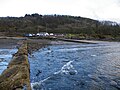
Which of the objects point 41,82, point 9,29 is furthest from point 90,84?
point 9,29

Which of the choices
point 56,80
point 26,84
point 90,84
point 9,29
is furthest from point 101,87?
point 9,29

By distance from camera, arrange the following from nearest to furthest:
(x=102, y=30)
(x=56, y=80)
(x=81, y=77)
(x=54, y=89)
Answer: (x=54, y=89)
(x=56, y=80)
(x=81, y=77)
(x=102, y=30)

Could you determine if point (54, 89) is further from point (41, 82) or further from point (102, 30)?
point (102, 30)

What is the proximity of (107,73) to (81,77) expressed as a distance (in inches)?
202

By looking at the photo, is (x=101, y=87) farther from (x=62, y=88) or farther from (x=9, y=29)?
(x=9, y=29)

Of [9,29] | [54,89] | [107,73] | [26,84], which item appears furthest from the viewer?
[9,29]

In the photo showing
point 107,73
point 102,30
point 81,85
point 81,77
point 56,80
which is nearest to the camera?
point 81,85

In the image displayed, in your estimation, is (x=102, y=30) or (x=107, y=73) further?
(x=102, y=30)

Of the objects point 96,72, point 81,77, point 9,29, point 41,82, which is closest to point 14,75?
point 41,82

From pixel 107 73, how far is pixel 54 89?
12.0 meters

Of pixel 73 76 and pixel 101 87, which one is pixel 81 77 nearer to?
pixel 73 76

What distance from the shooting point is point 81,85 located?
2570 cm

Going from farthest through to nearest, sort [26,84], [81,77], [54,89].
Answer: [81,77] < [54,89] < [26,84]

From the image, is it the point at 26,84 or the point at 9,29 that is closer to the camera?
the point at 26,84
